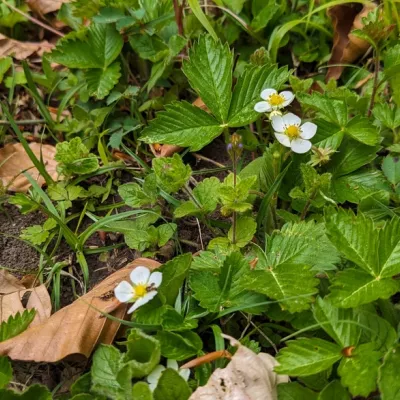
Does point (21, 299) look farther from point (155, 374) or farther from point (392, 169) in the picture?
point (392, 169)

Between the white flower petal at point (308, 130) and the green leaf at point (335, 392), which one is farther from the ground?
the white flower petal at point (308, 130)

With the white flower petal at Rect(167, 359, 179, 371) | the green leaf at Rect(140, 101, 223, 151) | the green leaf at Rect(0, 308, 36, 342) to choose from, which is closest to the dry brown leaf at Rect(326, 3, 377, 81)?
the green leaf at Rect(140, 101, 223, 151)

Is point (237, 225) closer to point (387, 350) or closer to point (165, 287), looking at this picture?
point (165, 287)

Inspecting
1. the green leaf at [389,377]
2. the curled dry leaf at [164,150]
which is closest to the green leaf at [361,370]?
the green leaf at [389,377]

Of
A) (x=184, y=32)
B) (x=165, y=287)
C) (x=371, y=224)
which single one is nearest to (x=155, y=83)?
(x=184, y=32)

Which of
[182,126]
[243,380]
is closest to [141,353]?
[243,380]

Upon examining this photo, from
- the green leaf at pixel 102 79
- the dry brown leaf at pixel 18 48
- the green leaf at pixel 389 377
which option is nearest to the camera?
the green leaf at pixel 389 377

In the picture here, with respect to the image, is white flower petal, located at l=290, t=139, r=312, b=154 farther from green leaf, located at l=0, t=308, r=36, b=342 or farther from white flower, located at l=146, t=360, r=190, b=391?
green leaf, located at l=0, t=308, r=36, b=342

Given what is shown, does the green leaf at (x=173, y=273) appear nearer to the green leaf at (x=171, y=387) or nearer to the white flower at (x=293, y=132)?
the green leaf at (x=171, y=387)
